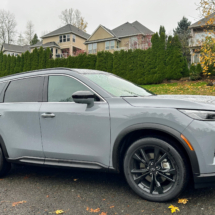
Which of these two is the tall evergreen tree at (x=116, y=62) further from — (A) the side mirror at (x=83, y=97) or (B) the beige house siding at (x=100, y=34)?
(A) the side mirror at (x=83, y=97)

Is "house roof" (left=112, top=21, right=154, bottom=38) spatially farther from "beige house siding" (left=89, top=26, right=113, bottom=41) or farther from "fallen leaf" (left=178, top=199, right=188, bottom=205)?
"fallen leaf" (left=178, top=199, right=188, bottom=205)

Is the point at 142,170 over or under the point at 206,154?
under

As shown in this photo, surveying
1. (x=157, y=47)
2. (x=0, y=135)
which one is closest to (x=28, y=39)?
(x=157, y=47)

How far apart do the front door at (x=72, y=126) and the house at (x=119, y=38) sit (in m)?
36.3

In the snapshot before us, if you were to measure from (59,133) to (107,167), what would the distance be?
845 mm

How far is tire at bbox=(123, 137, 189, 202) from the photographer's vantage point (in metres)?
2.80

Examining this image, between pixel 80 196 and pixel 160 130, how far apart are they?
1448 mm

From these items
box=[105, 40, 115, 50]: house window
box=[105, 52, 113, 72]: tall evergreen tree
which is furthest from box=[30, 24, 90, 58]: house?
box=[105, 52, 113, 72]: tall evergreen tree

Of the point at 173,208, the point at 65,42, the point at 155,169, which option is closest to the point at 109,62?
the point at 155,169

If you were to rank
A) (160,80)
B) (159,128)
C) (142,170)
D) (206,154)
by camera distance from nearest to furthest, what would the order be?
(206,154), (159,128), (142,170), (160,80)

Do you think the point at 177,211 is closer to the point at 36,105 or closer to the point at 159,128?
the point at 159,128

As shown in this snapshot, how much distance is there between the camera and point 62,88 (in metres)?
3.65

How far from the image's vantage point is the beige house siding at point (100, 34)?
41422 millimetres

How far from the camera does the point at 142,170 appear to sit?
9.86ft
